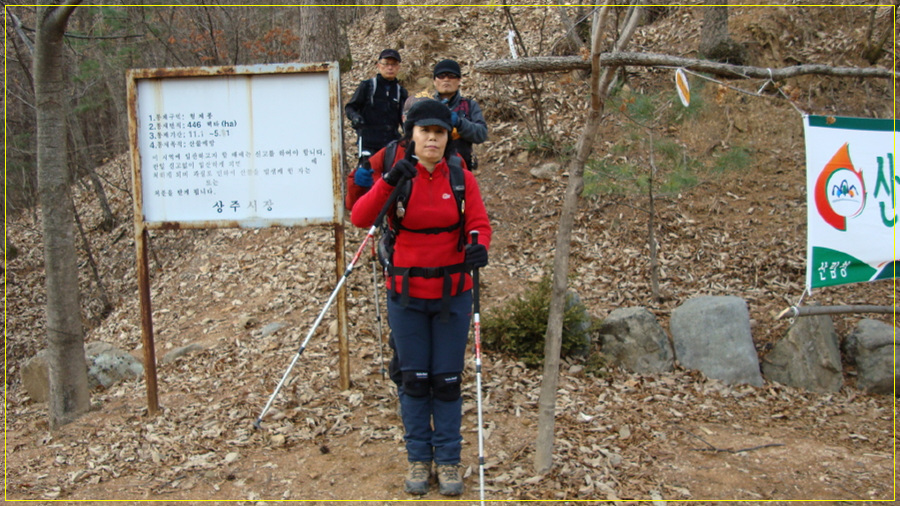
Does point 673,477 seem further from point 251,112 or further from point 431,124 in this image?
point 251,112

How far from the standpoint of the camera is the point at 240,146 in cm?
546

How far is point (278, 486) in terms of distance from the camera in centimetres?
443

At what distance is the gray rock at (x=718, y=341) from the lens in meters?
6.30

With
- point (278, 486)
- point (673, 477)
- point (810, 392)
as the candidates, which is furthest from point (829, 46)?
point (278, 486)

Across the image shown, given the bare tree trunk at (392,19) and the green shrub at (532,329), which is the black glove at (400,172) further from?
the bare tree trunk at (392,19)

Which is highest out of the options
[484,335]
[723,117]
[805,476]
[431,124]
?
[723,117]

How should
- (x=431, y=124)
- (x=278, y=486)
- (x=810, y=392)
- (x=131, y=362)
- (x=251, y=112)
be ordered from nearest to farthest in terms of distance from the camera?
1. (x=431, y=124)
2. (x=278, y=486)
3. (x=251, y=112)
4. (x=810, y=392)
5. (x=131, y=362)

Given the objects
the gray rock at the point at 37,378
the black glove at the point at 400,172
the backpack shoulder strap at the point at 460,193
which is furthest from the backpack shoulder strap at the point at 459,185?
the gray rock at the point at 37,378

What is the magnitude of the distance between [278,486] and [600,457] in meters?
2.18

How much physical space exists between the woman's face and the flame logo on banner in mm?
2472

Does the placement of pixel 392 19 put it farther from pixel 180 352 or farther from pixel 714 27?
pixel 180 352

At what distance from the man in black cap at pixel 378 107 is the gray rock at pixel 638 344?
2798mm

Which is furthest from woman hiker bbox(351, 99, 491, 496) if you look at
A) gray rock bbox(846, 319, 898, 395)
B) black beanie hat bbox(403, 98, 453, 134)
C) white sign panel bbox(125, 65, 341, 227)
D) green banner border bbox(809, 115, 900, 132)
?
gray rock bbox(846, 319, 898, 395)

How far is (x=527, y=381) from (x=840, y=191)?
9.36 feet
